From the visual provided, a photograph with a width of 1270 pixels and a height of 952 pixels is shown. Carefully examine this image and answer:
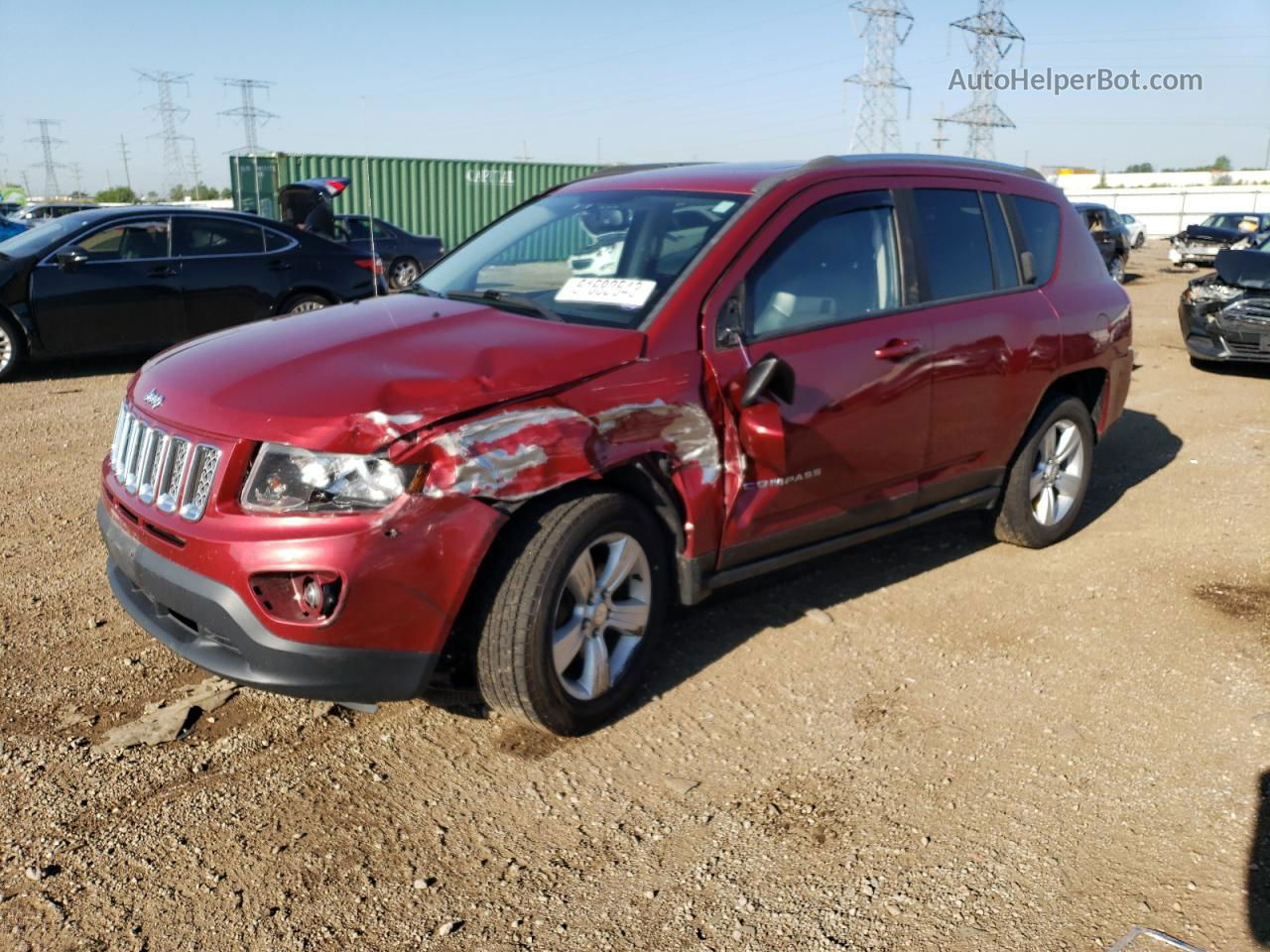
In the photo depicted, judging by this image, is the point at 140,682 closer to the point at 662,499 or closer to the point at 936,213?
the point at 662,499

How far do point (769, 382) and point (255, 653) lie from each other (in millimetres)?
1856

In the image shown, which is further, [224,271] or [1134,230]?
[1134,230]

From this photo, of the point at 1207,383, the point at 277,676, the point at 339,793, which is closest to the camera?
the point at 277,676

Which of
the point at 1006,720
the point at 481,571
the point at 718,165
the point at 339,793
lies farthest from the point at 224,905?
the point at 718,165

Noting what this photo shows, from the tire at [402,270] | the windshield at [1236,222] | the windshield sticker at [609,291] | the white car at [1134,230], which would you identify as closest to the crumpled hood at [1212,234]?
the windshield at [1236,222]

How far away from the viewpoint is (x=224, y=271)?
9805 millimetres

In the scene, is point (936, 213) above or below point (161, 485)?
above

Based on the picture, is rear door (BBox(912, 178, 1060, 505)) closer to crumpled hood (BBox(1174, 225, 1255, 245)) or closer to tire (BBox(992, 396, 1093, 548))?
tire (BBox(992, 396, 1093, 548))

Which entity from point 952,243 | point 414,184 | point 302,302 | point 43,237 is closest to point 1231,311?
point 952,243

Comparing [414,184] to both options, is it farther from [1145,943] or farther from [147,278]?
[1145,943]

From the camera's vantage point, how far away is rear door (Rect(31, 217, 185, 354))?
29.7 ft

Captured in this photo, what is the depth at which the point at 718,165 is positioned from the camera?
175 inches

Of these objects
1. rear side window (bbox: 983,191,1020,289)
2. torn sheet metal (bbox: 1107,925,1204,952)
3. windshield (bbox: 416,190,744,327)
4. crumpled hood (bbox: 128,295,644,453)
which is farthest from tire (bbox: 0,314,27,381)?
torn sheet metal (bbox: 1107,925,1204,952)

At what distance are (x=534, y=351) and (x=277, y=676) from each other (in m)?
1.21
